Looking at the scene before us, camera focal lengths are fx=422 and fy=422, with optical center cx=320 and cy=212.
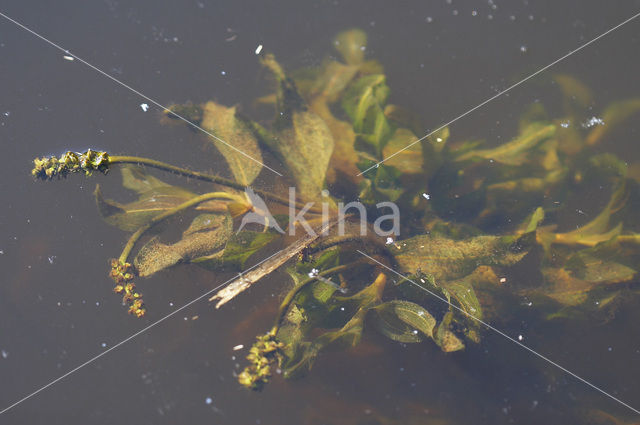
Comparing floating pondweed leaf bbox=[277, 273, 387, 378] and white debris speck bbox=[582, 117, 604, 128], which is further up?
white debris speck bbox=[582, 117, 604, 128]

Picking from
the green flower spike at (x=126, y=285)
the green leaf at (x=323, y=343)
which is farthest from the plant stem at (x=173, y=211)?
the green leaf at (x=323, y=343)

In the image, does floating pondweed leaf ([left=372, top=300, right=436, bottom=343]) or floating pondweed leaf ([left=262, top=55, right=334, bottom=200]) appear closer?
floating pondweed leaf ([left=372, top=300, right=436, bottom=343])

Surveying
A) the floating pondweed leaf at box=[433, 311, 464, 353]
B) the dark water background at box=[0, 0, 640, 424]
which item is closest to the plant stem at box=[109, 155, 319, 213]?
the dark water background at box=[0, 0, 640, 424]

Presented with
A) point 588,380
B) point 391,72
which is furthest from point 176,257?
point 588,380

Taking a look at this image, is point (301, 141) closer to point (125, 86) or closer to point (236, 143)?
point (236, 143)

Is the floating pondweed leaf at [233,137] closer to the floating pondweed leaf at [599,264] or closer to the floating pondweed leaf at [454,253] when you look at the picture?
the floating pondweed leaf at [454,253]

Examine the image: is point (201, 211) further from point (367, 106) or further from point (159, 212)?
point (367, 106)

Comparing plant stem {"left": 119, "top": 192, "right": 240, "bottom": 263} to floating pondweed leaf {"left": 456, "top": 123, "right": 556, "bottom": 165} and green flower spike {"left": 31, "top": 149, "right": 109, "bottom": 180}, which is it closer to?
green flower spike {"left": 31, "top": 149, "right": 109, "bottom": 180}

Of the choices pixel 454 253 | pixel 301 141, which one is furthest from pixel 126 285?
pixel 454 253
